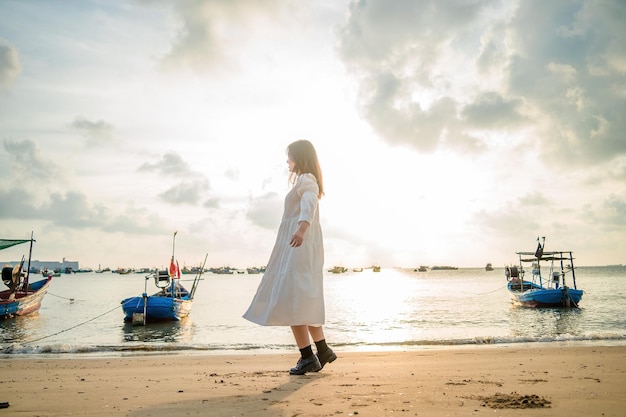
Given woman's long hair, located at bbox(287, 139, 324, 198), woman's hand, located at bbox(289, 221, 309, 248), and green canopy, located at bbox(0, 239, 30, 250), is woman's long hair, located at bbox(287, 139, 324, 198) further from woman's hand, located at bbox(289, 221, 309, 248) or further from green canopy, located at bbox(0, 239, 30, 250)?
green canopy, located at bbox(0, 239, 30, 250)

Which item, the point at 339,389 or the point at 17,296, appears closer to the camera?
the point at 339,389

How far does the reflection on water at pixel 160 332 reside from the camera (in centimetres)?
1946

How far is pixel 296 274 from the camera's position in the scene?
17.0 ft

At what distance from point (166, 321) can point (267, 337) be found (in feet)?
36.7

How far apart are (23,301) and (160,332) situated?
44.4 ft

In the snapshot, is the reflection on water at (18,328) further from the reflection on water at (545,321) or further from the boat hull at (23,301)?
the reflection on water at (545,321)

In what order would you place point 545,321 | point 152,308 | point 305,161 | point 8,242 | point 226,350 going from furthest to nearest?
point 545,321, point 152,308, point 8,242, point 226,350, point 305,161

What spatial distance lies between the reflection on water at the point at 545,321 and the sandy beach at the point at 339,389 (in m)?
15.1

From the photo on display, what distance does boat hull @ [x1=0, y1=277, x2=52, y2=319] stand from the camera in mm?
28125

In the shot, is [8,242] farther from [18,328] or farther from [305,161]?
[305,161]

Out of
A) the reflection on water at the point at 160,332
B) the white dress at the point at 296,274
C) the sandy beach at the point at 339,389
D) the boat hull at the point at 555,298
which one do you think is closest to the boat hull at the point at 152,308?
the reflection on water at the point at 160,332

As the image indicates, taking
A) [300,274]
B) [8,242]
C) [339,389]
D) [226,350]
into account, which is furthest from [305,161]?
[8,242]

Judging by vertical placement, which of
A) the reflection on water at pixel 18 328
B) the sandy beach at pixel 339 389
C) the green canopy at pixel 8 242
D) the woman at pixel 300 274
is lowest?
the reflection on water at pixel 18 328

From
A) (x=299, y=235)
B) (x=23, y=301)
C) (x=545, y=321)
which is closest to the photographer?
(x=299, y=235)
